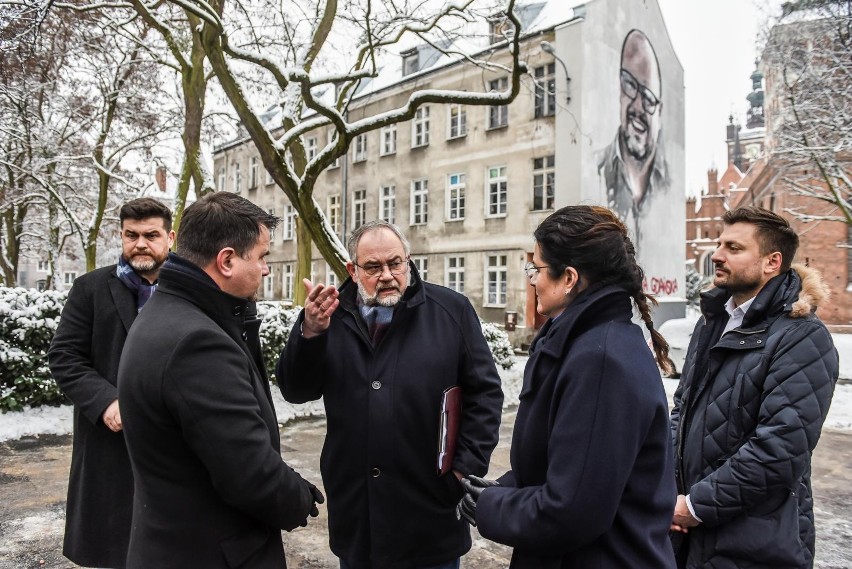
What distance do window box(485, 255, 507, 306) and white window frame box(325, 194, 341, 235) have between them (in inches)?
363

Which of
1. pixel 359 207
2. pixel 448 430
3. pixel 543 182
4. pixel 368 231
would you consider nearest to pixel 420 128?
pixel 359 207

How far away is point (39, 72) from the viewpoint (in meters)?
13.8

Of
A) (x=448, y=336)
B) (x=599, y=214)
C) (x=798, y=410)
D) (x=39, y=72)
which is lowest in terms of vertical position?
(x=798, y=410)

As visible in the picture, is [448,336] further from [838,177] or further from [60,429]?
[838,177]

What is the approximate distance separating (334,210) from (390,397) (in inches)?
1096

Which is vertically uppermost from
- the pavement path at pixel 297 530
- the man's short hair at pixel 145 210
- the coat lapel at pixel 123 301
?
the man's short hair at pixel 145 210

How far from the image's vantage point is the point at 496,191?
76.4 feet

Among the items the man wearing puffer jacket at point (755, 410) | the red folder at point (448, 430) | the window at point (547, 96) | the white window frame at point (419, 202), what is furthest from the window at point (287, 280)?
the man wearing puffer jacket at point (755, 410)

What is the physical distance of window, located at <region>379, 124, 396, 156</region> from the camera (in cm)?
2730

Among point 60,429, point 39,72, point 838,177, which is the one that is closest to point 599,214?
point 60,429

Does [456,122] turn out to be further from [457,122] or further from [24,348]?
[24,348]

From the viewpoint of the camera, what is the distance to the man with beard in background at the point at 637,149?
2123cm

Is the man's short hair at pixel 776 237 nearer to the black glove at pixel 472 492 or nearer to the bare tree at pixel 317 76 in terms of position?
the black glove at pixel 472 492

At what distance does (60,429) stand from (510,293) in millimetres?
16211
